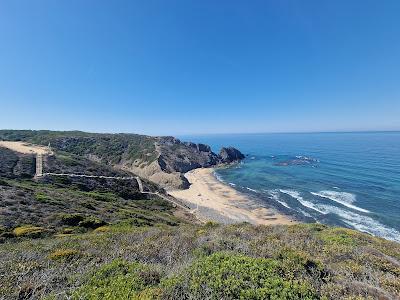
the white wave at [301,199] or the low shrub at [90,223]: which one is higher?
the low shrub at [90,223]

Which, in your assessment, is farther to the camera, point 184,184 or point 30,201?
point 184,184

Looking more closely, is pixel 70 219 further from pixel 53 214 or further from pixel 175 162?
pixel 175 162

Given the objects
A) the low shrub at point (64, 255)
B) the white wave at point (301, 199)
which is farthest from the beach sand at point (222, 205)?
the low shrub at point (64, 255)

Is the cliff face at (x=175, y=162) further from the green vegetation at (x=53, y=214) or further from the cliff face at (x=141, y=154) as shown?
the green vegetation at (x=53, y=214)

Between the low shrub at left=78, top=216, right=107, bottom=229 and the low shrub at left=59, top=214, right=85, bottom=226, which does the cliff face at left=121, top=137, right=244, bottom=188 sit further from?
the low shrub at left=59, top=214, right=85, bottom=226

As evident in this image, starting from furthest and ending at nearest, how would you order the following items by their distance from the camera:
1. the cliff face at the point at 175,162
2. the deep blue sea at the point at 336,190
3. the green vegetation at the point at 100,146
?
1. the green vegetation at the point at 100,146
2. the cliff face at the point at 175,162
3. the deep blue sea at the point at 336,190

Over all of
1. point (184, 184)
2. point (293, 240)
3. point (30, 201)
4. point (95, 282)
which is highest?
point (95, 282)

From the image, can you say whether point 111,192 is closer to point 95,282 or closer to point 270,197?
point 270,197

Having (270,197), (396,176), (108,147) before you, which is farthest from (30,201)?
(108,147)
